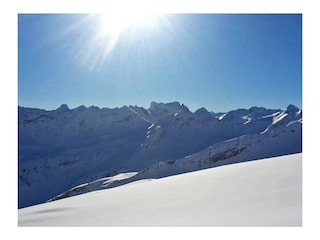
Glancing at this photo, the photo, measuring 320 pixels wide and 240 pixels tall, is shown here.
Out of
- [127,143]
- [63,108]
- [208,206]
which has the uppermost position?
[63,108]

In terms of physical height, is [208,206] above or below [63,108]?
below

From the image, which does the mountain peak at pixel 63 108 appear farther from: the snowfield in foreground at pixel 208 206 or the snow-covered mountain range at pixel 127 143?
the snowfield in foreground at pixel 208 206

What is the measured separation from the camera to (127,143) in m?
111

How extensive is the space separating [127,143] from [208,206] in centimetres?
10780

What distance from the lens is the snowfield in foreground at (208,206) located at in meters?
3.47

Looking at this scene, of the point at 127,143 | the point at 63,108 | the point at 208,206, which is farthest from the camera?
the point at 63,108

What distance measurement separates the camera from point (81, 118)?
5379 inches

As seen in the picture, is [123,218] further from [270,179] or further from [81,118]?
[81,118]

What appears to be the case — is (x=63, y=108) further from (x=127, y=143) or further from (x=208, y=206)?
(x=208, y=206)

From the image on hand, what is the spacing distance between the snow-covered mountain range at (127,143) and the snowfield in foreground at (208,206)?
33.5m

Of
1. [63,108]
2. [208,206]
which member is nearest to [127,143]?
[63,108]

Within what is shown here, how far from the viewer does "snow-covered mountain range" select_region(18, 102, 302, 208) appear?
6075cm
